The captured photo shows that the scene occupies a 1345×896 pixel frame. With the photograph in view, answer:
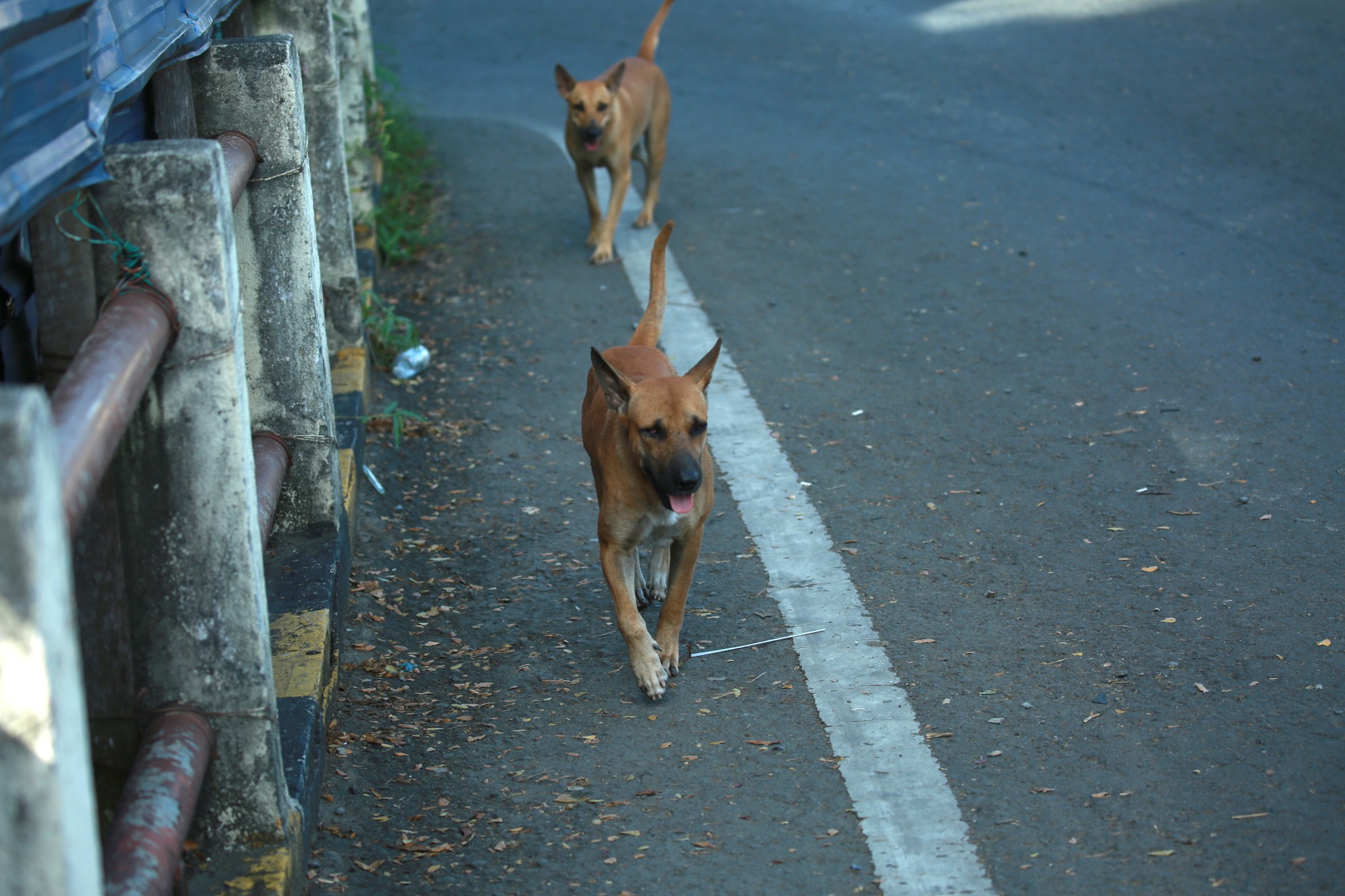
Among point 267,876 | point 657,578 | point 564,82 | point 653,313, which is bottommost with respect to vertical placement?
point 657,578

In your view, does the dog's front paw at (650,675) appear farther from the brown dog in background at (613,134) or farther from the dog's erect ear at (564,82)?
the dog's erect ear at (564,82)

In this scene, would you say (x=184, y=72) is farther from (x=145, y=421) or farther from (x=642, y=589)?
(x=642, y=589)

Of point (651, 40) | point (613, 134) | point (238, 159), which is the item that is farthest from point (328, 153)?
point (651, 40)

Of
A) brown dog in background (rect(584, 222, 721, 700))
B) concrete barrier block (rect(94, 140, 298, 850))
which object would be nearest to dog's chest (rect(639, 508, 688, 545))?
brown dog in background (rect(584, 222, 721, 700))

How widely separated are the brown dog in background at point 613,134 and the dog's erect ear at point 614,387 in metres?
3.86

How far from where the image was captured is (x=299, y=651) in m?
3.56

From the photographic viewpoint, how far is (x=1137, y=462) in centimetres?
501

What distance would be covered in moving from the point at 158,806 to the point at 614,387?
1990 mm

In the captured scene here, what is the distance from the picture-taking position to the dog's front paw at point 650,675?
3818 millimetres

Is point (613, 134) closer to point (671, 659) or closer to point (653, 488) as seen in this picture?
point (653, 488)

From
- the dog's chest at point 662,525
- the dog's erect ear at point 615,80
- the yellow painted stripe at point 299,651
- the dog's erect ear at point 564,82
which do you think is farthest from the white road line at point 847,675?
the dog's erect ear at point 564,82

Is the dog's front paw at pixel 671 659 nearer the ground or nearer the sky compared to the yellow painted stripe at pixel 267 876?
nearer the ground

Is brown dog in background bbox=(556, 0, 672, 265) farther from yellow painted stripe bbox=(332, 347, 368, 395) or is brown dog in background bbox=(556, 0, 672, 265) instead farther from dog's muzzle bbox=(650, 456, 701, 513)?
dog's muzzle bbox=(650, 456, 701, 513)

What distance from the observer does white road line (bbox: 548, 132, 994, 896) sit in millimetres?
3076
